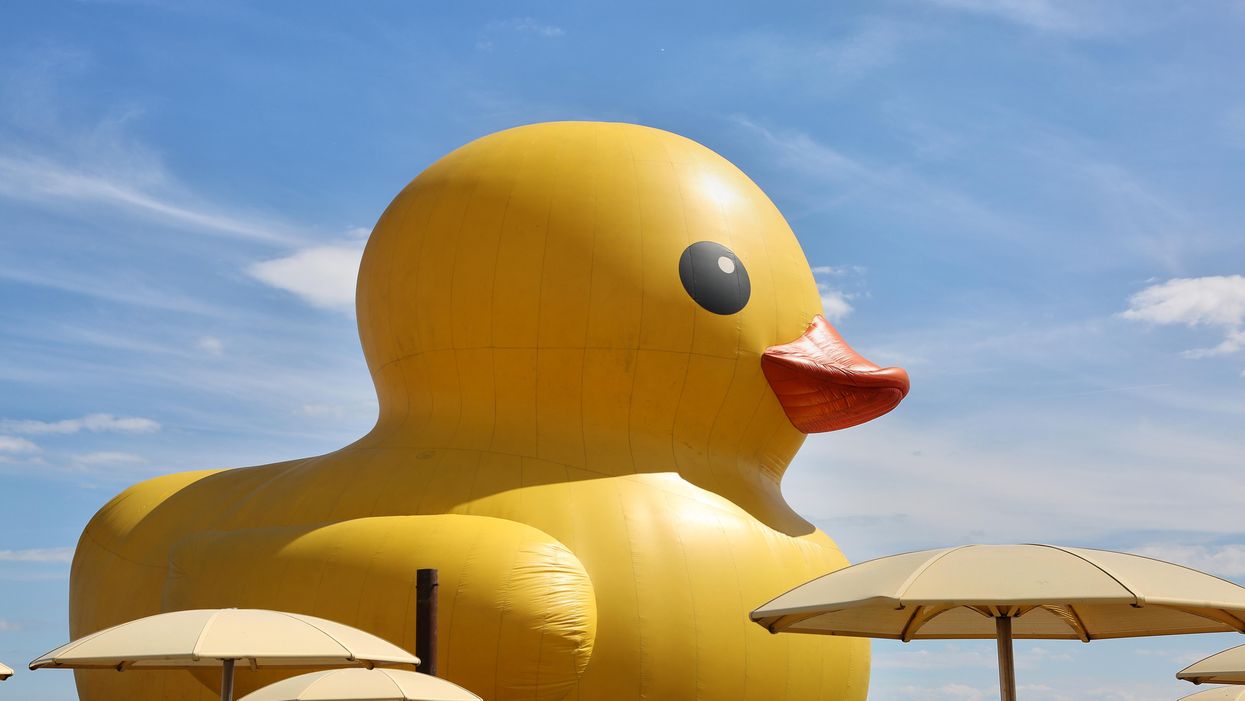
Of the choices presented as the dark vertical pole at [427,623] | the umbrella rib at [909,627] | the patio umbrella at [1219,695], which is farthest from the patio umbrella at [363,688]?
the patio umbrella at [1219,695]

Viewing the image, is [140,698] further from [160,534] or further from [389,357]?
[389,357]

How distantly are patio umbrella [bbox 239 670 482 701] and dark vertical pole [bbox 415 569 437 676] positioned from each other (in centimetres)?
129

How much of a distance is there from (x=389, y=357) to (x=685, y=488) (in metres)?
3.56

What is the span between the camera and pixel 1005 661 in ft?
27.1

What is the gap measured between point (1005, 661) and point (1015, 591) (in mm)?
1309

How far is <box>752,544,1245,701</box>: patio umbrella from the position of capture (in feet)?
23.4

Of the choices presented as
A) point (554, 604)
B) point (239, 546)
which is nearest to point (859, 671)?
point (554, 604)

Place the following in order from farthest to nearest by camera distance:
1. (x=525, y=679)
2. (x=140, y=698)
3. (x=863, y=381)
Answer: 1. (x=863, y=381)
2. (x=140, y=698)
3. (x=525, y=679)

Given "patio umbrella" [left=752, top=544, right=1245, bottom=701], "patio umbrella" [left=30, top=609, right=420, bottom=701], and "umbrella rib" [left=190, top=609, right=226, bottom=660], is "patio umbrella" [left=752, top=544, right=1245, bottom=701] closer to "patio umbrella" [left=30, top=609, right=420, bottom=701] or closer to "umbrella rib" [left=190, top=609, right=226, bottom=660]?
"patio umbrella" [left=30, top=609, right=420, bottom=701]

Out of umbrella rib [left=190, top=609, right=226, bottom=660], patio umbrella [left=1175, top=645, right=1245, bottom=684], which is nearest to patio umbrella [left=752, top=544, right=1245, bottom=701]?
patio umbrella [left=1175, top=645, right=1245, bottom=684]

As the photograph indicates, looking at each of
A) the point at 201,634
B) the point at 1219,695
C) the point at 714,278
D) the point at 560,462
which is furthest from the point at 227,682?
the point at 1219,695

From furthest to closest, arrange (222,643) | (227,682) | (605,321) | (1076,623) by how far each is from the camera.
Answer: (605,321) → (1076,623) → (227,682) → (222,643)

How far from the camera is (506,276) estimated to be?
42.3 feet

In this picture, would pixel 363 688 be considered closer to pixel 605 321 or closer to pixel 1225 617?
pixel 605 321
